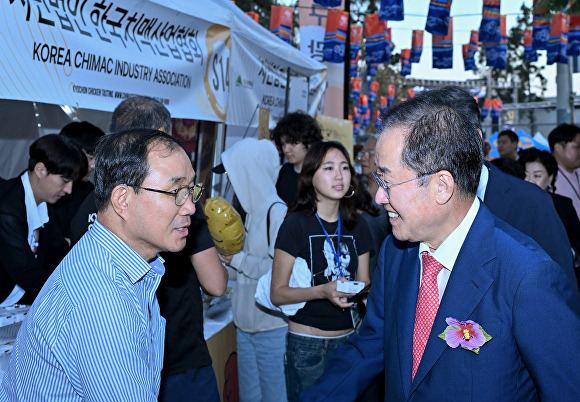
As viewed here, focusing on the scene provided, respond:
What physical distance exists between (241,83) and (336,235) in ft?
8.92

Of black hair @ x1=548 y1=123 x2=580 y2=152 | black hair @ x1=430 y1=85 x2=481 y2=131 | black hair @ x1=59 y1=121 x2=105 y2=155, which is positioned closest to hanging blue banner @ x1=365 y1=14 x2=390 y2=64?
black hair @ x1=548 y1=123 x2=580 y2=152

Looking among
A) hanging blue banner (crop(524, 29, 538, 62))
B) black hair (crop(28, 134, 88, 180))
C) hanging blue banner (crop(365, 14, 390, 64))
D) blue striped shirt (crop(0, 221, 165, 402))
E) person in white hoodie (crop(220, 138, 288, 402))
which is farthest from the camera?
hanging blue banner (crop(524, 29, 538, 62))

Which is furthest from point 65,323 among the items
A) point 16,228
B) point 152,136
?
point 16,228

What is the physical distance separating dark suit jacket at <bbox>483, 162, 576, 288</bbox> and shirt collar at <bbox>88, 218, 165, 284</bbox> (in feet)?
5.72

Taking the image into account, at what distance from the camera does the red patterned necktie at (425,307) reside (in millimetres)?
1818

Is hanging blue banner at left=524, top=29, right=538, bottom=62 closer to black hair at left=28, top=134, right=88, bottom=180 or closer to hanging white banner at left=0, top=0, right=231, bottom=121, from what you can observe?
hanging white banner at left=0, top=0, right=231, bottom=121

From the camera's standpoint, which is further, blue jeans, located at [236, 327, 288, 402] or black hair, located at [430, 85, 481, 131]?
blue jeans, located at [236, 327, 288, 402]

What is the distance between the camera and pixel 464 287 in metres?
1.71

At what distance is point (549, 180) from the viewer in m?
5.32

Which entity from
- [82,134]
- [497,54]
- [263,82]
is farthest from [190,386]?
[497,54]

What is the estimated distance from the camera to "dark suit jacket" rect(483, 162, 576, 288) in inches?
107

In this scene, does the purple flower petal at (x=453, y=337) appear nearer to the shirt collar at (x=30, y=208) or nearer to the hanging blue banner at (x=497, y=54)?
the shirt collar at (x=30, y=208)

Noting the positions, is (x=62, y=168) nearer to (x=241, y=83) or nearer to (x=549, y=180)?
(x=241, y=83)

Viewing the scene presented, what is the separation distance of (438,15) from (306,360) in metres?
10.9
